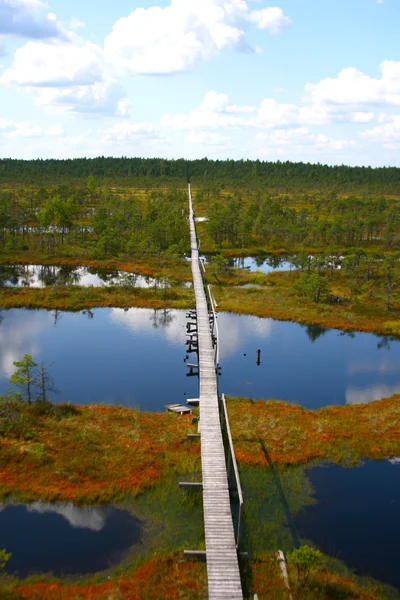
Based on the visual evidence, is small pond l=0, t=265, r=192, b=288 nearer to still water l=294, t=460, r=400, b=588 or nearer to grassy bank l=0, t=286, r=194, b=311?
grassy bank l=0, t=286, r=194, b=311

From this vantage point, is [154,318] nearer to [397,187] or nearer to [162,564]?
[162,564]

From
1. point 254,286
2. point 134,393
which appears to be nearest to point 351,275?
point 254,286

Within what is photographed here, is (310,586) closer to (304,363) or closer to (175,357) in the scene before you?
(304,363)

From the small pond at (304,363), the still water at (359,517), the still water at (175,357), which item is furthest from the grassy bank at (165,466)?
the still water at (175,357)

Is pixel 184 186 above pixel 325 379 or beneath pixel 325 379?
above

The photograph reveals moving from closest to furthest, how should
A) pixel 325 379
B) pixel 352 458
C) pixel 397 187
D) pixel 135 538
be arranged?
1. pixel 135 538
2. pixel 352 458
3. pixel 325 379
4. pixel 397 187

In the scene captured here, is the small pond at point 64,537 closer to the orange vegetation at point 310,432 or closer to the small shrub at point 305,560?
the small shrub at point 305,560
